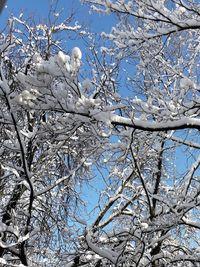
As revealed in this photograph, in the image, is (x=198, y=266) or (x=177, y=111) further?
(x=198, y=266)

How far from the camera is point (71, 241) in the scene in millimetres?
5844

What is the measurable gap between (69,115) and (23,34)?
437 cm

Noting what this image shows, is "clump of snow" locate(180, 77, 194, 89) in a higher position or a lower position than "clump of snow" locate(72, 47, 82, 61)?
higher

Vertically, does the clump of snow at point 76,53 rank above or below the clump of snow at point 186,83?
below

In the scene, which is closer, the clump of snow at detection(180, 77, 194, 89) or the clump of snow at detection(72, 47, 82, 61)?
the clump of snow at detection(72, 47, 82, 61)

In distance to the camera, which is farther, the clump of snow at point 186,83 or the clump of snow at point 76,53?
the clump of snow at point 186,83

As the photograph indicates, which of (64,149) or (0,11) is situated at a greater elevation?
(64,149)

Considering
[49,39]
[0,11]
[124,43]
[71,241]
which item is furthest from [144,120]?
[49,39]

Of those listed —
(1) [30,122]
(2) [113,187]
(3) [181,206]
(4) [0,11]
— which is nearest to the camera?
(4) [0,11]

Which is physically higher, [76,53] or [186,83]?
[186,83]

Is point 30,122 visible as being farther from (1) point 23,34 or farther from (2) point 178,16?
(2) point 178,16

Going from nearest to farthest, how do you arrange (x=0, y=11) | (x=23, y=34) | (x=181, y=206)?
1. (x=0, y=11)
2. (x=181, y=206)
3. (x=23, y=34)

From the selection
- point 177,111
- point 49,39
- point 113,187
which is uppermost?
point 49,39

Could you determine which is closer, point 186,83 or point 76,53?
point 76,53
